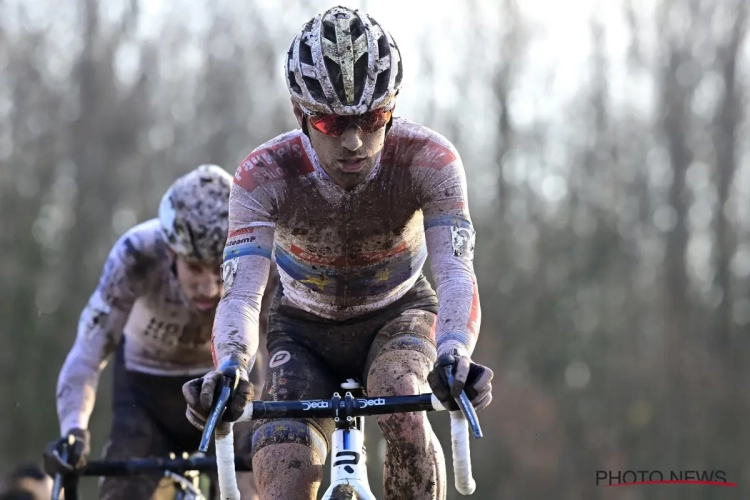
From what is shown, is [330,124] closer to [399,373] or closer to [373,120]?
[373,120]

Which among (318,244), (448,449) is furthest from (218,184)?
(448,449)

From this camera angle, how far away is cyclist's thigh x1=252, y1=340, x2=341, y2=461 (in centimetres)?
483

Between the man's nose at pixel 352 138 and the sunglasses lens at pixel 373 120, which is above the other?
the sunglasses lens at pixel 373 120

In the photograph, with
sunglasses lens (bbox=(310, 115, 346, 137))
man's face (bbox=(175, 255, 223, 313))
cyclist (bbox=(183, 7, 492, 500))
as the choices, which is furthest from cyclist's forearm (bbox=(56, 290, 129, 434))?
sunglasses lens (bbox=(310, 115, 346, 137))

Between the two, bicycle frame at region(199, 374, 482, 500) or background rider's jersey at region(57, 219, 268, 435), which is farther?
background rider's jersey at region(57, 219, 268, 435)

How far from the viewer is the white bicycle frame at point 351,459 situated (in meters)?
4.27

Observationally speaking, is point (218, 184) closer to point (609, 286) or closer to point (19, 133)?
point (609, 286)

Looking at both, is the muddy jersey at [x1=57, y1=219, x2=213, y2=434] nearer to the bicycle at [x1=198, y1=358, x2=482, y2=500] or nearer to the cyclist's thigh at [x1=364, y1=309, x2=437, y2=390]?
the cyclist's thigh at [x1=364, y1=309, x2=437, y2=390]

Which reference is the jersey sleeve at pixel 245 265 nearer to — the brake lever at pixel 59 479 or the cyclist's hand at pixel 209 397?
the cyclist's hand at pixel 209 397

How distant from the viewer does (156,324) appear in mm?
8242

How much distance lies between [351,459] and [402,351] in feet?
2.25

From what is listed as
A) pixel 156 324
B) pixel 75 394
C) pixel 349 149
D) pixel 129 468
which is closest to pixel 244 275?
pixel 349 149

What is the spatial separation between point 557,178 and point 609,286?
3.06 m

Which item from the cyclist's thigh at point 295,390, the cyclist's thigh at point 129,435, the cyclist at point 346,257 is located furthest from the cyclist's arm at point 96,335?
the cyclist's thigh at point 295,390
